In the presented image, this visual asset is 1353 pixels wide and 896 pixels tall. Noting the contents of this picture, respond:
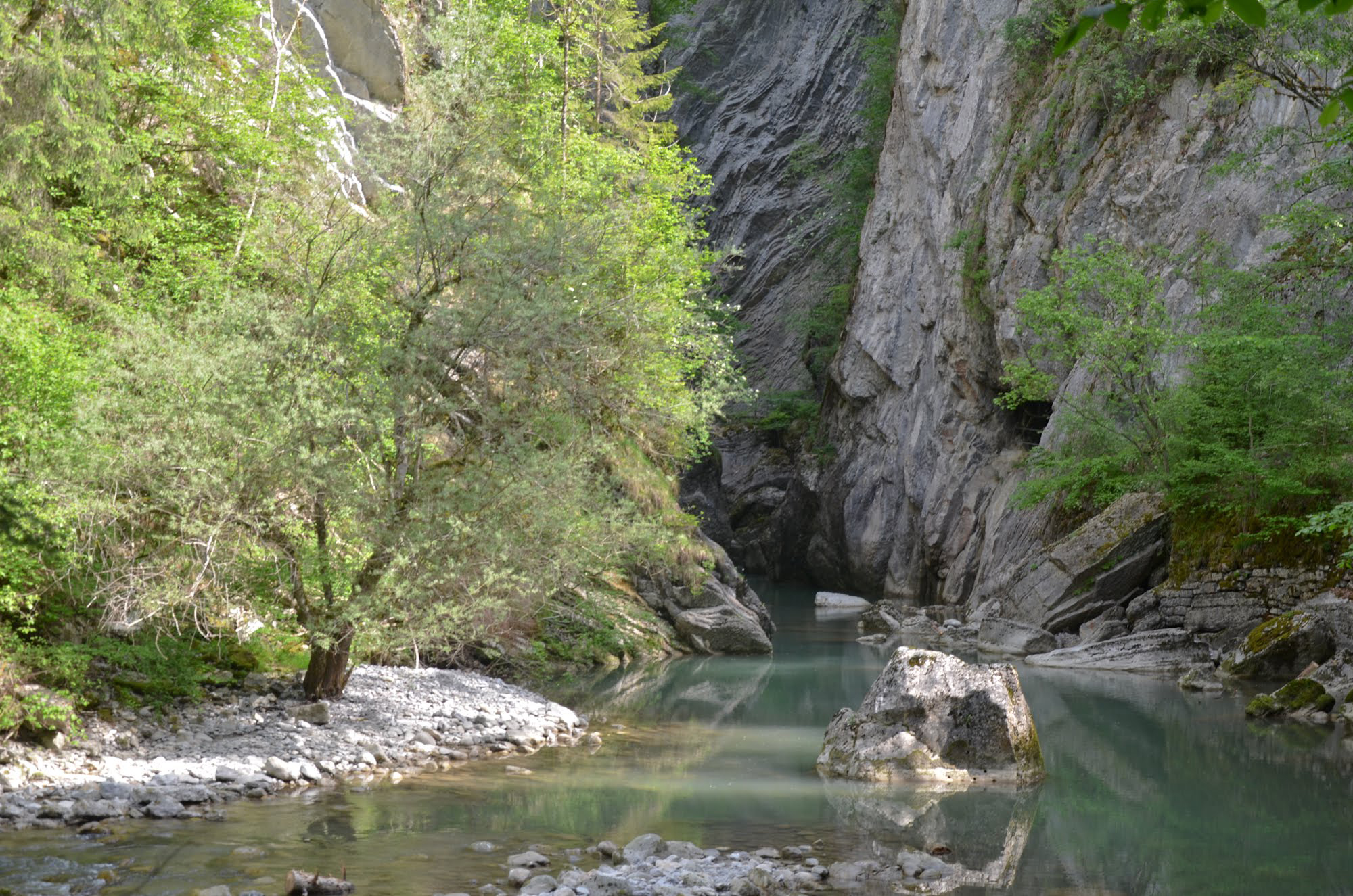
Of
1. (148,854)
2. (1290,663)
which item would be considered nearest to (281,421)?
(148,854)

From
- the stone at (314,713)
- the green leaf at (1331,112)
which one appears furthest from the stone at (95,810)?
the green leaf at (1331,112)

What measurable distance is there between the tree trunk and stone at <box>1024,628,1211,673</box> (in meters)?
13.4

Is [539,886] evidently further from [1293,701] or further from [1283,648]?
[1283,648]

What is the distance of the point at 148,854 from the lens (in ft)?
24.2

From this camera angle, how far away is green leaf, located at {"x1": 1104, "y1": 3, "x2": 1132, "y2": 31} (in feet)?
7.49

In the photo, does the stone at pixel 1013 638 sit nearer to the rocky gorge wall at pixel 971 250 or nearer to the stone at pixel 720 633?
the rocky gorge wall at pixel 971 250

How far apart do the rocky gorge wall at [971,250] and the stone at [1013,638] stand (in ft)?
2.48

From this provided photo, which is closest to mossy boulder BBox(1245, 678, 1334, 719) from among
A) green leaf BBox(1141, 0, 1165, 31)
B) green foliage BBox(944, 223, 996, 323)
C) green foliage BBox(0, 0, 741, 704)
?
green foliage BBox(0, 0, 741, 704)

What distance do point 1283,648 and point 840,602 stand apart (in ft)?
62.5

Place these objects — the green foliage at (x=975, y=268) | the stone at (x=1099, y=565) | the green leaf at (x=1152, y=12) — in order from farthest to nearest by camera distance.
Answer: the green foliage at (x=975, y=268) < the stone at (x=1099, y=565) < the green leaf at (x=1152, y=12)

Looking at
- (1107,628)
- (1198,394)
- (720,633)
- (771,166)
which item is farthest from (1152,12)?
(771,166)

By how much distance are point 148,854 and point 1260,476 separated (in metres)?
18.7

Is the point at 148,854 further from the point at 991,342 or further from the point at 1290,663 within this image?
the point at 991,342

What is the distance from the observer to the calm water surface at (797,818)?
24.5 ft
